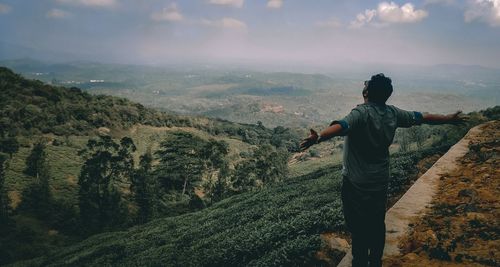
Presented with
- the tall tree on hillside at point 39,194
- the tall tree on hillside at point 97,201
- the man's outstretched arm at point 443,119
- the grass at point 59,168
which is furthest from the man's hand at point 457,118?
the grass at point 59,168

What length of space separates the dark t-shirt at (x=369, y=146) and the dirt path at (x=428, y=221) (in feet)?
4.68

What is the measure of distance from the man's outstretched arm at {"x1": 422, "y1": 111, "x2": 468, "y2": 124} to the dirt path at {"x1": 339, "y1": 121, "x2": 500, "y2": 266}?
183cm

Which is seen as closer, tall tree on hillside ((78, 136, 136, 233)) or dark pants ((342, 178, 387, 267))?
dark pants ((342, 178, 387, 267))

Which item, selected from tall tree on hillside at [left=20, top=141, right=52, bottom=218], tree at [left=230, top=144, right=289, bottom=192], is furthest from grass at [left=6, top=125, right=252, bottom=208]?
tree at [left=230, top=144, right=289, bottom=192]

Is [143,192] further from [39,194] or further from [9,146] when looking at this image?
[9,146]

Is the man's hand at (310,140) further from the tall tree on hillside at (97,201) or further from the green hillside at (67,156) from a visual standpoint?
the tall tree on hillside at (97,201)

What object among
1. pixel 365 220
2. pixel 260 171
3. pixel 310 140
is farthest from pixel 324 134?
pixel 260 171

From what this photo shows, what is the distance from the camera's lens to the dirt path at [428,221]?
5.68 m

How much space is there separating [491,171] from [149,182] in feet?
137

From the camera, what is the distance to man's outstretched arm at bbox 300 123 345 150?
4730 mm

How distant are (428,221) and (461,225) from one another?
55cm

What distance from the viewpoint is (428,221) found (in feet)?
22.9

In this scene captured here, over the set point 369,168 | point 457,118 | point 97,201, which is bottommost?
point 97,201

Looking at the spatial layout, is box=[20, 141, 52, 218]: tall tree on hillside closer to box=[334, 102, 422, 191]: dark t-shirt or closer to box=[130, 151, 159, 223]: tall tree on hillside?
box=[130, 151, 159, 223]: tall tree on hillside
